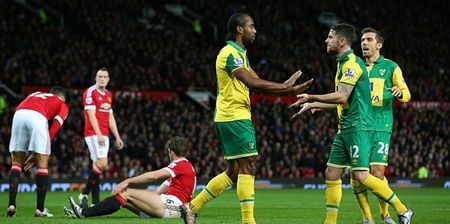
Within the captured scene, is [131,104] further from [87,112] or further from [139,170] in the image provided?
[87,112]

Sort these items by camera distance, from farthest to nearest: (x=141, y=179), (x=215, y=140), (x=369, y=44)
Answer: (x=215, y=140)
(x=369, y=44)
(x=141, y=179)

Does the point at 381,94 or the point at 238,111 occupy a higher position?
the point at 381,94

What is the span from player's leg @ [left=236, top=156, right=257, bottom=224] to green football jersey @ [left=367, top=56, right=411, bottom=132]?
101 inches

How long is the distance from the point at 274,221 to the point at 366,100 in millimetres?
2595

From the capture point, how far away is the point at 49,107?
13.9 metres

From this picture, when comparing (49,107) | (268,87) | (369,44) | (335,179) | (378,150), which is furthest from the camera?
(49,107)

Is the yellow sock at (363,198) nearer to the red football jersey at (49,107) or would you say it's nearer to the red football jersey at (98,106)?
the red football jersey at (49,107)

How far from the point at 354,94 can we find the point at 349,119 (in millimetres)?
313

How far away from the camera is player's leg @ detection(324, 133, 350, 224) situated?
10042 mm

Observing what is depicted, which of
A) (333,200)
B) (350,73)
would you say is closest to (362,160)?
(333,200)

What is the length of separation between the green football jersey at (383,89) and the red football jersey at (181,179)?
2.83m

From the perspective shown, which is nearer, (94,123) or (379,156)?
(379,156)

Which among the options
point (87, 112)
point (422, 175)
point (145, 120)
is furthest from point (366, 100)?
point (422, 175)

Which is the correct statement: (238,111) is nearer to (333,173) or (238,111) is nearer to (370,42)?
(333,173)
